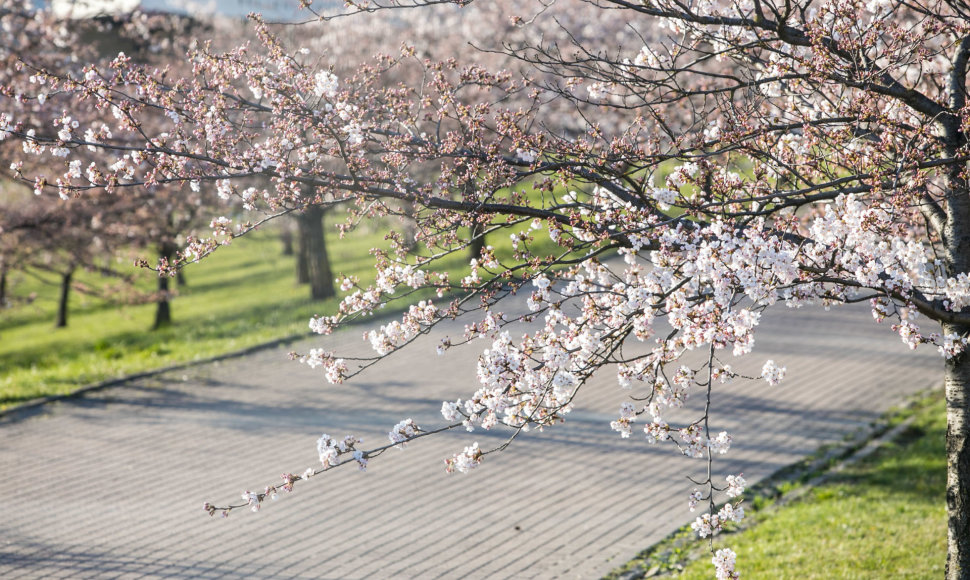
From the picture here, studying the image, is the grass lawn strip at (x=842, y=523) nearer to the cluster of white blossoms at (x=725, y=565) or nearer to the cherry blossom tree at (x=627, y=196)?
the cherry blossom tree at (x=627, y=196)

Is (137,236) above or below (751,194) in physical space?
above

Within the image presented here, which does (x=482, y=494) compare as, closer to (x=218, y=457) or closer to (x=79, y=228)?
(x=218, y=457)

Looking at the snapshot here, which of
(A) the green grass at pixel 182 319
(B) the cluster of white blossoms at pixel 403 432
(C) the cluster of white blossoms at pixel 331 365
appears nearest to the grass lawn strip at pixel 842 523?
(B) the cluster of white blossoms at pixel 403 432

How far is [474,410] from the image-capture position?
4906mm

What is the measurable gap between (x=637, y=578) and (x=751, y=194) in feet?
11.1

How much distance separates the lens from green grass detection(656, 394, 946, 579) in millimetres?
7020

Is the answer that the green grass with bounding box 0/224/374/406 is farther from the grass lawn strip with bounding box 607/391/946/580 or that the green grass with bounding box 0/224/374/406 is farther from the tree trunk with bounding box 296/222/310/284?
the grass lawn strip with bounding box 607/391/946/580

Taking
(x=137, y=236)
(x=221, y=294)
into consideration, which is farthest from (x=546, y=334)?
(x=221, y=294)

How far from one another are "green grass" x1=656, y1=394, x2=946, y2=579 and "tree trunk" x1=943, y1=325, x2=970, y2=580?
53.3 inches

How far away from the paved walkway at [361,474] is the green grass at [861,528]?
785 mm

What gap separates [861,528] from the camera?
774cm

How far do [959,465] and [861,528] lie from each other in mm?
2455

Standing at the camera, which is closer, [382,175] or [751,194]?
[382,175]

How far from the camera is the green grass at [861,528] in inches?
276
